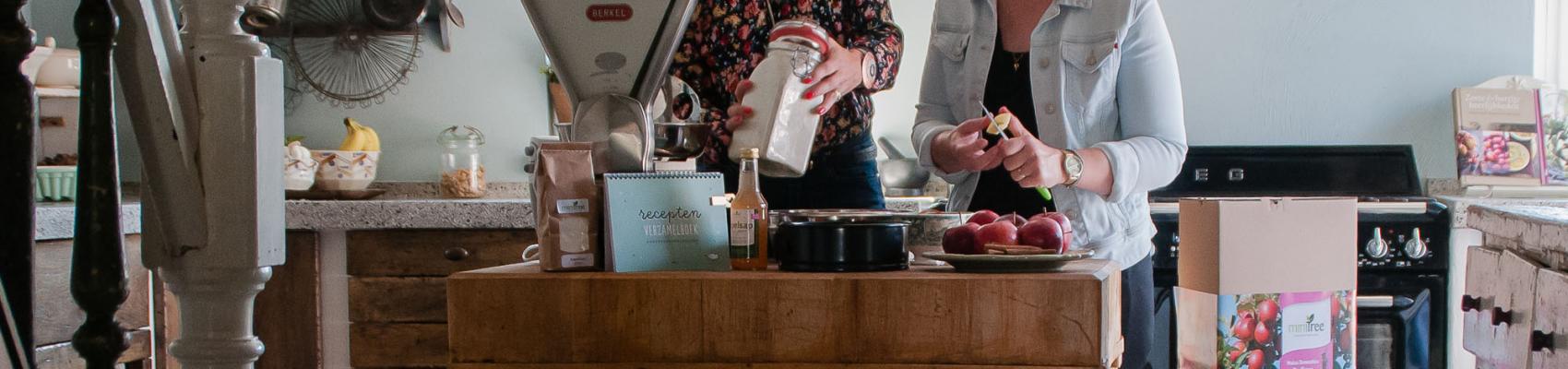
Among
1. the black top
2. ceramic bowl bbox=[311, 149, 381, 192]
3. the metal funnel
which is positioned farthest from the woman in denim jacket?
ceramic bowl bbox=[311, 149, 381, 192]

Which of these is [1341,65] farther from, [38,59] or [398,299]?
[38,59]

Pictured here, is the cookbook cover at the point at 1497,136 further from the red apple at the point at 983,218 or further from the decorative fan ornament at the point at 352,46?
the decorative fan ornament at the point at 352,46

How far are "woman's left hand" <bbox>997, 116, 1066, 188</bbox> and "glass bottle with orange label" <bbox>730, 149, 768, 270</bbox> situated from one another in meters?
0.43

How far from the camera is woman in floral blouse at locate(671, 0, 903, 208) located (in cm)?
178

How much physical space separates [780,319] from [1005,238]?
0.29 m

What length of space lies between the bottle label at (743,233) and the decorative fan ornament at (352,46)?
9.31ft

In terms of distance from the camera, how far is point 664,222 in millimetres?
1475

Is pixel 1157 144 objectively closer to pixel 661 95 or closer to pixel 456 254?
pixel 661 95

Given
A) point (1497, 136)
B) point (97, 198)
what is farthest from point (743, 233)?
point (1497, 136)

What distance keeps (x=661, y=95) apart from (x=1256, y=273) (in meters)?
1.09

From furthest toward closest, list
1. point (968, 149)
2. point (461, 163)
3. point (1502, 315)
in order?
point (461, 163) → point (968, 149) → point (1502, 315)

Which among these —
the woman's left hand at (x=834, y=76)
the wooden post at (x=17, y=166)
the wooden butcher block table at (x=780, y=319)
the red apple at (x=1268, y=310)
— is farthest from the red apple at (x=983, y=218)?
the wooden post at (x=17, y=166)

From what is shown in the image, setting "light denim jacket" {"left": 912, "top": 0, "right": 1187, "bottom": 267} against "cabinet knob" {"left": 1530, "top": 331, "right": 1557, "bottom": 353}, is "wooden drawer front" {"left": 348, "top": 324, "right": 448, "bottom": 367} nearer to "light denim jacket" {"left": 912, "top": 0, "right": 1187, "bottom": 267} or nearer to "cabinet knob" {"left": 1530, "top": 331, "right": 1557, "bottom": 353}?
"light denim jacket" {"left": 912, "top": 0, "right": 1187, "bottom": 267}

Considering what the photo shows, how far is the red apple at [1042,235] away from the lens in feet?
4.86
